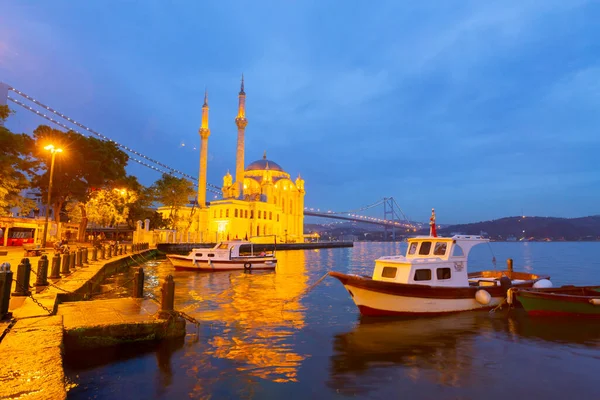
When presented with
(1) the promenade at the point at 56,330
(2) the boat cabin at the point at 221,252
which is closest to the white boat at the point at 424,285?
(1) the promenade at the point at 56,330

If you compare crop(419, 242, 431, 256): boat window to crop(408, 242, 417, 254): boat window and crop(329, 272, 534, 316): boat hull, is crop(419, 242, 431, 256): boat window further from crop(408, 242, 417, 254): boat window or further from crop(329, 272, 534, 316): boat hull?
crop(329, 272, 534, 316): boat hull

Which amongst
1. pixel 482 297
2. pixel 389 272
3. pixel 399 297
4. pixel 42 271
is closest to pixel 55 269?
pixel 42 271

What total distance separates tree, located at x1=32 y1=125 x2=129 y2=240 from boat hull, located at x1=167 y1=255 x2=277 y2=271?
1569cm

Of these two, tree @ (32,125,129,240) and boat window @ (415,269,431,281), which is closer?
boat window @ (415,269,431,281)

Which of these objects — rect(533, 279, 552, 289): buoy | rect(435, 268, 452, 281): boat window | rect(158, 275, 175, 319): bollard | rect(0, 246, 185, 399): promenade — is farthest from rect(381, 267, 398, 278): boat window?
rect(158, 275, 175, 319): bollard

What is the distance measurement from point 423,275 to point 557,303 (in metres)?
4.70

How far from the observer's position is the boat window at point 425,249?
14.8 meters

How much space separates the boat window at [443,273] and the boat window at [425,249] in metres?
0.92

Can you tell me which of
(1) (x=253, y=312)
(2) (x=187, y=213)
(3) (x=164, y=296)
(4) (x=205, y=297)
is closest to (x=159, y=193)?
(2) (x=187, y=213)

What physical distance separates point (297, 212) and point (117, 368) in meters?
84.1

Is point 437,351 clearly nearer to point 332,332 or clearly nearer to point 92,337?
point 332,332

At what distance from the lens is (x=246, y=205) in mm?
73312

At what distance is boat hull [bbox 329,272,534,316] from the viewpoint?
42.6ft

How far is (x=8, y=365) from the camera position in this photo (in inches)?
214
